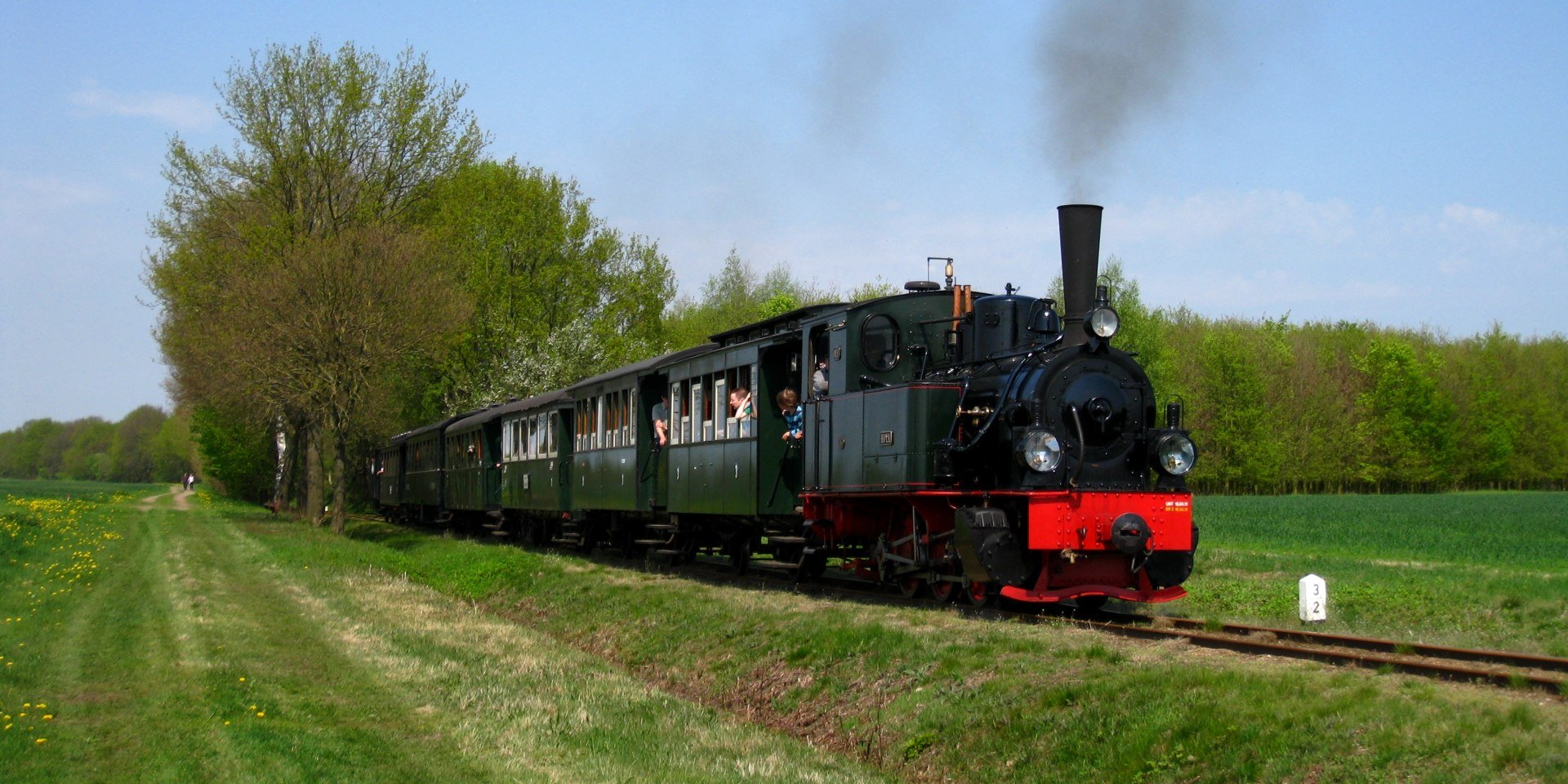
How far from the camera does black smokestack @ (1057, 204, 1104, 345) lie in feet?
Result: 42.5

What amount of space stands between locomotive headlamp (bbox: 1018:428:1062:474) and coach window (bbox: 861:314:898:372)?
279 centimetres

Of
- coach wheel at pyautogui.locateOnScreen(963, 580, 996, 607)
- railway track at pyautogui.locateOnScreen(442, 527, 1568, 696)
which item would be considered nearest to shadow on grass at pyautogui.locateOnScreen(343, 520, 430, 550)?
railway track at pyautogui.locateOnScreen(442, 527, 1568, 696)

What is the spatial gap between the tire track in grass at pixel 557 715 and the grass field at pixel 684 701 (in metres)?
0.04

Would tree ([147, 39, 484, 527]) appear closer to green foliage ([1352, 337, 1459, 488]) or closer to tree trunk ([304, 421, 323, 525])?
tree trunk ([304, 421, 323, 525])

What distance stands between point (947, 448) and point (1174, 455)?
2.23 metres

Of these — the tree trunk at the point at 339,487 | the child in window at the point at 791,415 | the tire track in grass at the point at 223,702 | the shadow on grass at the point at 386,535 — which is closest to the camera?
the tire track in grass at the point at 223,702

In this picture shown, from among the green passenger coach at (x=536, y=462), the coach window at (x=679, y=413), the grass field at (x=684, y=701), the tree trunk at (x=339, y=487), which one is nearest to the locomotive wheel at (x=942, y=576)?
the grass field at (x=684, y=701)

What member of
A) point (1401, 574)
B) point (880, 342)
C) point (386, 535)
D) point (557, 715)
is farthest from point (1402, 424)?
point (557, 715)

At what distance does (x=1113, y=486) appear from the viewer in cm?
1325

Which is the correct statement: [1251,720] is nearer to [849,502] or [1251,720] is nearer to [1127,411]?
[1127,411]

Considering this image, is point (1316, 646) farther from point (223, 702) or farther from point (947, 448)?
point (223, 702)

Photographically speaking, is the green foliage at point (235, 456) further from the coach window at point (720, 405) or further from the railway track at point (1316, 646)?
the railway track at point (1316, 646)

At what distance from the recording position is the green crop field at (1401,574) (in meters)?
13.4

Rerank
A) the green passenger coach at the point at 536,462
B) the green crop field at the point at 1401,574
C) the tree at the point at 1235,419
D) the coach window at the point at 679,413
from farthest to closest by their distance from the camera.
→ the tree at the point at 1235,419 < the green passenger coach at the point at 536,462 < the coach window at the point at 679,413 < the green crop field at the point at 1401,574
